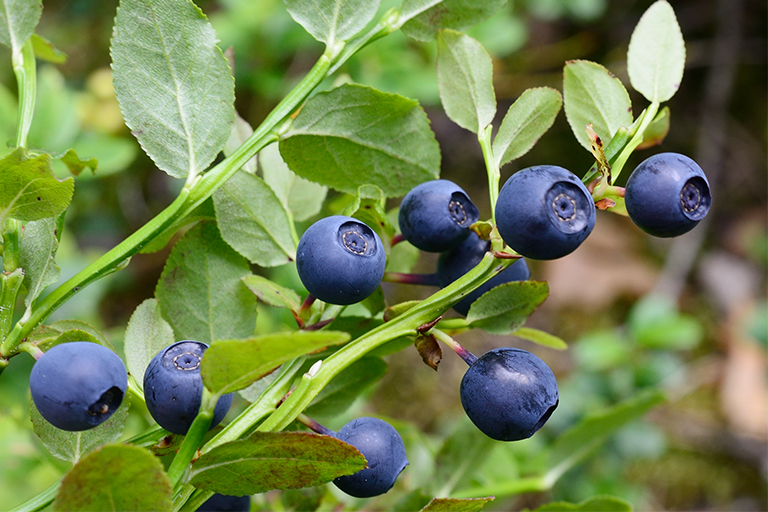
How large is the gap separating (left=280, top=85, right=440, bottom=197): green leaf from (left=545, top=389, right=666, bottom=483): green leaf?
2.47 ft

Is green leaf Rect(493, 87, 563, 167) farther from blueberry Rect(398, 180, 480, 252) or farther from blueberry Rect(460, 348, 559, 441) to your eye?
blueberry Rect(460, 348, 559, 441)

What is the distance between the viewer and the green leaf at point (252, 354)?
1.82ft

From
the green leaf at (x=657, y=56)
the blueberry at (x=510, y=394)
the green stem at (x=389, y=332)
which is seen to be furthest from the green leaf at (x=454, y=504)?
the green leaf at (x=657, y=56)

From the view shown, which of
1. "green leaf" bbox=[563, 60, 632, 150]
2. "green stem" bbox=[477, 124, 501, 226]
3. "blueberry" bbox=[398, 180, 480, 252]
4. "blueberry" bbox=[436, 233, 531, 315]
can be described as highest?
"green leaf" bbox=[563, 60, 632, 150]

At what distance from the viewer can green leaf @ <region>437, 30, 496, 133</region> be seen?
3.06 feet

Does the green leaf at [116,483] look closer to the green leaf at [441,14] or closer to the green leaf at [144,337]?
the green leaf at [144,337]

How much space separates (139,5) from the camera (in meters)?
0.79

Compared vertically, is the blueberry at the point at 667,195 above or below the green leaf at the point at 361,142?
above

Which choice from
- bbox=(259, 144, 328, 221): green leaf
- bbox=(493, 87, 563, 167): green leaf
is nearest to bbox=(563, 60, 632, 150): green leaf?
bbox=(493, 87, 563, 167): green leaf

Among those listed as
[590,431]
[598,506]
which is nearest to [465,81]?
[598,506]

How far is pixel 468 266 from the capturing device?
89 cm

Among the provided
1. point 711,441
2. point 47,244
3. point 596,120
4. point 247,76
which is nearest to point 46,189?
point 47,244

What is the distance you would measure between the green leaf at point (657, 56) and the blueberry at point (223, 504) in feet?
2.72

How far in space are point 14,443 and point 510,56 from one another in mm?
3129
